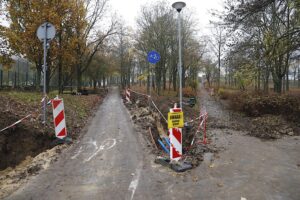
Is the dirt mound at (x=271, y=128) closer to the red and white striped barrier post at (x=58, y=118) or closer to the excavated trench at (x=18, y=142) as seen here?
the red and white striped barrier post at (x=58, y=118)

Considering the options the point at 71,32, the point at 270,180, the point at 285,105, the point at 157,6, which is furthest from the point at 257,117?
the point at 71,32

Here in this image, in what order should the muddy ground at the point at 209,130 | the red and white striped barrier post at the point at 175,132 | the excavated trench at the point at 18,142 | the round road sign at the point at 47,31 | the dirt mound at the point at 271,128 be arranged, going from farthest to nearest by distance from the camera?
the dirt mound at the point at 271,128 → the round road sign at the point at 47,31 → the muddy ground at the point at 209,130 → the excavated trench at the point at 18,142 → the red and white striped barrier post at the point at 175,132

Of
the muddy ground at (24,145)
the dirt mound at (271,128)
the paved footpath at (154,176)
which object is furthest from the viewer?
the dirt mound at (271,128)

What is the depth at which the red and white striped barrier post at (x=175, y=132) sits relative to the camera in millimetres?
6012

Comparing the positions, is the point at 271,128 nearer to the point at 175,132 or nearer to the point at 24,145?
the point at 175,132

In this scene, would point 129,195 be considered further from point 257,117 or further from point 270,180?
point 257,117

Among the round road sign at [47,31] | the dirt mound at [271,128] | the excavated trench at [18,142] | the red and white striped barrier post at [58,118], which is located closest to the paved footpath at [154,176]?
the red and white striped barrier post at [58,118]

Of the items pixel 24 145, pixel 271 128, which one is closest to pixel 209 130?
pixel 271 128

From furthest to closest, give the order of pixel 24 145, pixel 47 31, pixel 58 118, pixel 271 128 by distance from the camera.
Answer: pixel 271 128
pixel 47 31
pixel 58 118
pixel 24 145

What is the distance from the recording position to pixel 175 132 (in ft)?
20.2

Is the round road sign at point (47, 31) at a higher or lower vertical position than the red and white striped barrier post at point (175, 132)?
higher

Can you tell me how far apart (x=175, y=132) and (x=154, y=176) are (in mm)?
1219

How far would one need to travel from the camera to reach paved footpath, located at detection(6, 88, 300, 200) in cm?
462

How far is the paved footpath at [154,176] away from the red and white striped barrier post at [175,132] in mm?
496
